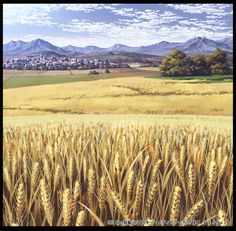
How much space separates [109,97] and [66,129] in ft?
0.80

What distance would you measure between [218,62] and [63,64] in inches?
28.1

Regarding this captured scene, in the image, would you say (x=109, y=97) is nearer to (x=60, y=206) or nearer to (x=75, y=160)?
(x=75, y=160)

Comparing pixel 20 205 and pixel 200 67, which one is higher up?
pixel 200 67

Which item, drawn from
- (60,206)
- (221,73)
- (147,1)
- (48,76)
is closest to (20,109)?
(48,76)

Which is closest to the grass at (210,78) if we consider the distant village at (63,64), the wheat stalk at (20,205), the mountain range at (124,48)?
the mountain range at (124,48)

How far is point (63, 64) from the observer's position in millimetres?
1930

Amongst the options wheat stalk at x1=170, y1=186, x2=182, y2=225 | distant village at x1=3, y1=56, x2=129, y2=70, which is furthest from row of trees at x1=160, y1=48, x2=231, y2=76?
wheat stalk at x1=170, y1=186, x2=182, y2=225

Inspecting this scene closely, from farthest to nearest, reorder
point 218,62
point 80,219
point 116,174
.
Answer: point 218,62 → point 116,174 → point 80,219

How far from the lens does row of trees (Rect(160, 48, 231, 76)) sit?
1867 millimetres

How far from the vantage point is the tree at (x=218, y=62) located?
1858mm

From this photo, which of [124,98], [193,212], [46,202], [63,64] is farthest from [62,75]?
[193,212]

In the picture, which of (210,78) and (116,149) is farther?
(210,78)

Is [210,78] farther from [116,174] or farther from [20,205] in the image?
[20,205]

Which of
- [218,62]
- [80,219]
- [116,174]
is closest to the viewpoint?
[80,219]
